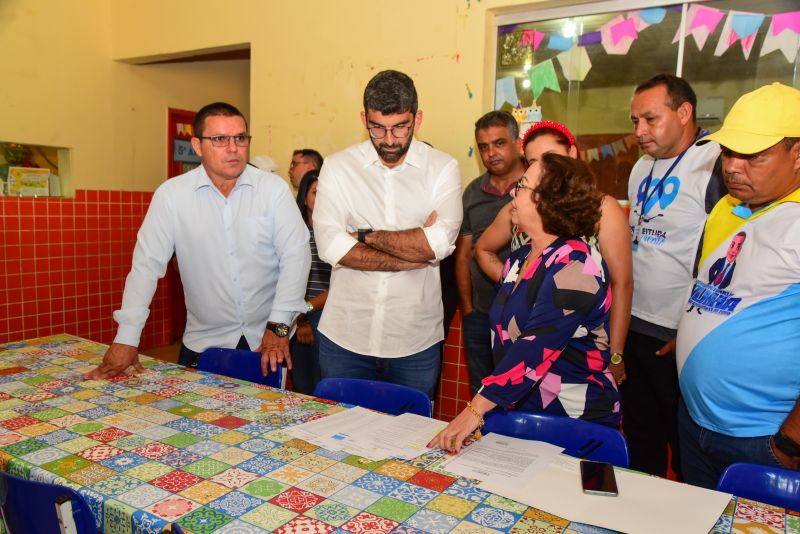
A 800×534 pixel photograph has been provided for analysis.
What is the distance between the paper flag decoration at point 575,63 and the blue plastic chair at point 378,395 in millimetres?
2119

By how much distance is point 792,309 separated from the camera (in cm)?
143

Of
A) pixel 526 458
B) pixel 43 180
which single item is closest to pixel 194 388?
pixel 526 458

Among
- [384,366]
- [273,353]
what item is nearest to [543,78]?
[384,366]

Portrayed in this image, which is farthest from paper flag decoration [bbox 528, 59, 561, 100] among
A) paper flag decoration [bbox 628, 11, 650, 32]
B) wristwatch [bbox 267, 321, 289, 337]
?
wristwatch [bbox 267, 321, 289, 337]

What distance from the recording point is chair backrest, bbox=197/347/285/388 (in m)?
2.18

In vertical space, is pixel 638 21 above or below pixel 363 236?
above

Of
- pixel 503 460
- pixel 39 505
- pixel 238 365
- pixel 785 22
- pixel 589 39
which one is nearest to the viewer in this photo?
pixel 39 505

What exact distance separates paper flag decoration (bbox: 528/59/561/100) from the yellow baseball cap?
68.9 inches

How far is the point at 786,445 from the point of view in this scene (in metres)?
1.41

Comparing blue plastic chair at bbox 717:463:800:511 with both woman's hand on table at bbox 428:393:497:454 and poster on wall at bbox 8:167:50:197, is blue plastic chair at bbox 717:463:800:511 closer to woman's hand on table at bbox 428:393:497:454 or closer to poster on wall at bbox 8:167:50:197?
woman's hand on table at bbox 428:393:497:454

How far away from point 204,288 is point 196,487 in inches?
51.0

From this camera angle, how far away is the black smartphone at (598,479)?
46.6 inches

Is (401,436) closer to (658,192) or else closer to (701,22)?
(658,192)

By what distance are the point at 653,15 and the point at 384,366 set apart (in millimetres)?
2210
